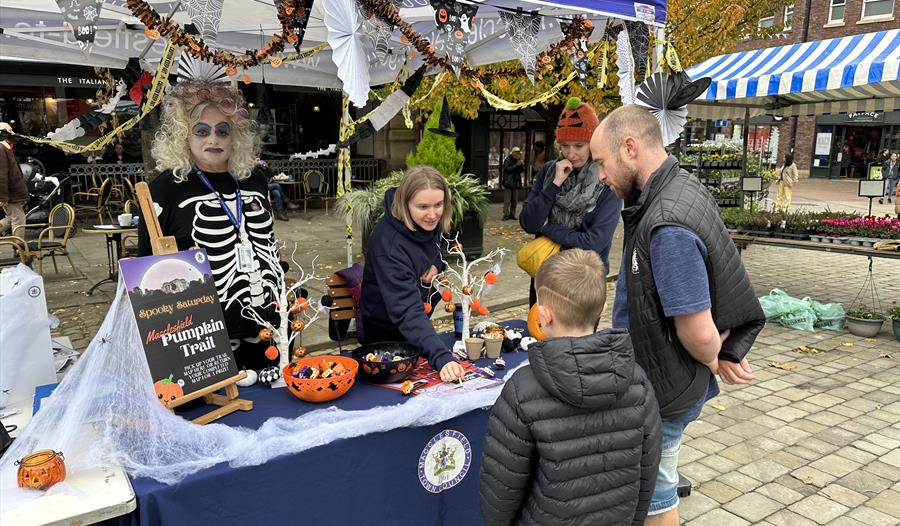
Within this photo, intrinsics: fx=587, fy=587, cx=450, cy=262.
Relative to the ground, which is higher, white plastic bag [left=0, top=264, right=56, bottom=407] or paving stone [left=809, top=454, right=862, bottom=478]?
white plastic bag [left=0, top=264, right=56, bottom=407]

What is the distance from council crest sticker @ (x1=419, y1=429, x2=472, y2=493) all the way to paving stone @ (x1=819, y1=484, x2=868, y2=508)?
224 centimetres

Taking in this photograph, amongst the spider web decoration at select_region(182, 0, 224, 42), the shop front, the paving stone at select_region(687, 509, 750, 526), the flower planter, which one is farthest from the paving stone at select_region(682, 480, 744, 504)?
the shop front

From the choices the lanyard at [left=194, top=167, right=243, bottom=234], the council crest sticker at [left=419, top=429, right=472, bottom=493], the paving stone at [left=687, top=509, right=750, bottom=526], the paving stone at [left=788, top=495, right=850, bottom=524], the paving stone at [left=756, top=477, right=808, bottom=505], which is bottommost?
the paving stone at [left=687, top=509, right=750, bottom=526]

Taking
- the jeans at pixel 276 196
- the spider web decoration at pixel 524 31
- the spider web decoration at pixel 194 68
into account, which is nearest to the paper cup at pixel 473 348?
the spider web decoration at pixel 524 31

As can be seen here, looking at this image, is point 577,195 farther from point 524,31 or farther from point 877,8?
point 877,8

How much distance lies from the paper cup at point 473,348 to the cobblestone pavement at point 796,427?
143 cm

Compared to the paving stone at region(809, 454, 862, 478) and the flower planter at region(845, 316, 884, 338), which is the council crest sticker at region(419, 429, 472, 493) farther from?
the flower planter at region(845, 316, 884, 338)

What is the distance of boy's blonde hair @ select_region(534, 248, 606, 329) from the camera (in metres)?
1.76

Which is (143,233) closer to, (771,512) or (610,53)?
(771,512)

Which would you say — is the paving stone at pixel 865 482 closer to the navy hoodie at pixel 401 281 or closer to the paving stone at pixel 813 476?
the paving stone at pixel 813 476

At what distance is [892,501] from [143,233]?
4.11 meters

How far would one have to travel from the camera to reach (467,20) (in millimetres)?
3240

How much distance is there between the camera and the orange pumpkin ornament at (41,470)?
1.70 meters

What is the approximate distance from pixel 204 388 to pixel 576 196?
2.38 m
